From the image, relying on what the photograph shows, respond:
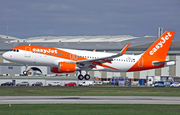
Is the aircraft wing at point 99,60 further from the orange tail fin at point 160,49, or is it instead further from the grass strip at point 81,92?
the grass strip at point 81,92

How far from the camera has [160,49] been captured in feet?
201

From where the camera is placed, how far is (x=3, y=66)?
12175 centimetres

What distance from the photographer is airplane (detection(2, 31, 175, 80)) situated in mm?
53500

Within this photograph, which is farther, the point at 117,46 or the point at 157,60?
the point at 117,46

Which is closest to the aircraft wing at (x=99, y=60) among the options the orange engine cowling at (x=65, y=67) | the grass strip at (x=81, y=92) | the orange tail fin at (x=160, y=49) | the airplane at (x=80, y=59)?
the airplane at (x=80, y=59)

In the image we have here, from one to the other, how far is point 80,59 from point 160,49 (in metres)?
15.4

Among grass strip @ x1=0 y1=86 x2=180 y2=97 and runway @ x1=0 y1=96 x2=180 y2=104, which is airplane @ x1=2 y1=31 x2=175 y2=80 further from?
grass strip @ x1=0 y1=86 x2=180 y2=97

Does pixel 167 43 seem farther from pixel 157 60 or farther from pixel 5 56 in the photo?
pixel 5 56

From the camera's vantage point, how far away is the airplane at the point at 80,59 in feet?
176
